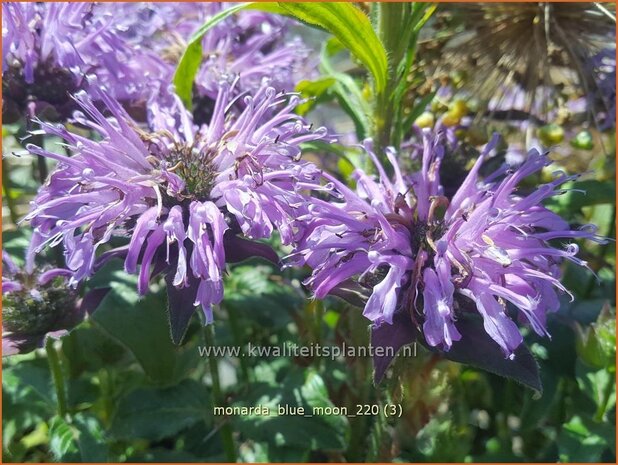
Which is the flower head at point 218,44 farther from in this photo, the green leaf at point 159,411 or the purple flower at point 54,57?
the green leaf at point 159,411

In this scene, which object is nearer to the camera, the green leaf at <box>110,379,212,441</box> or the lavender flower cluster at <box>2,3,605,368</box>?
the lavender flower cluster at <box>2,3,605,368</box>

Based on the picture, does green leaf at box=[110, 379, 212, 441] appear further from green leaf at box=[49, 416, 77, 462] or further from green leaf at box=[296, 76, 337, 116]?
green leaf at box=[296, 76, 337, 116]

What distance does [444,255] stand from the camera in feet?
2.22

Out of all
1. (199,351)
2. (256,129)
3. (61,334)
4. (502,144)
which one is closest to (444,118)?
(502,144)

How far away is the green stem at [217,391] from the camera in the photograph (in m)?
0.81

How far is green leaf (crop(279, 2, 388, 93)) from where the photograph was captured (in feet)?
2.40

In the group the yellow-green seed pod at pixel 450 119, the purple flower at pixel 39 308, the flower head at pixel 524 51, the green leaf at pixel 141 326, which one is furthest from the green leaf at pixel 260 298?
the flower head at pixel 524 51

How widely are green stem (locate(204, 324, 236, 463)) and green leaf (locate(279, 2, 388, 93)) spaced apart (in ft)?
1.21

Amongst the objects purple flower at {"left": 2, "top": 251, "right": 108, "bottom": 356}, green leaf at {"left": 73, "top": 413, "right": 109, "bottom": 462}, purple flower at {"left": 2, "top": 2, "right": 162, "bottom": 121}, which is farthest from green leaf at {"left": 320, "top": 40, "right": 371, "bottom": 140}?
green leaf at {"left": 73, "top": 413, "right": 109, "bottom": 462}

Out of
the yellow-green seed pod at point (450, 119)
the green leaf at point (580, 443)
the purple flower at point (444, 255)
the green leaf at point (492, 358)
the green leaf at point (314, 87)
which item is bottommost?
the green leaf at point (580, 443)

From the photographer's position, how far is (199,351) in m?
0.90

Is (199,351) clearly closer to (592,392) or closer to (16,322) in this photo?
(16,322)

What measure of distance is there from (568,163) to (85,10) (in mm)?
922

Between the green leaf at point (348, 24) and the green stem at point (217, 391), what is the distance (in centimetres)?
37
